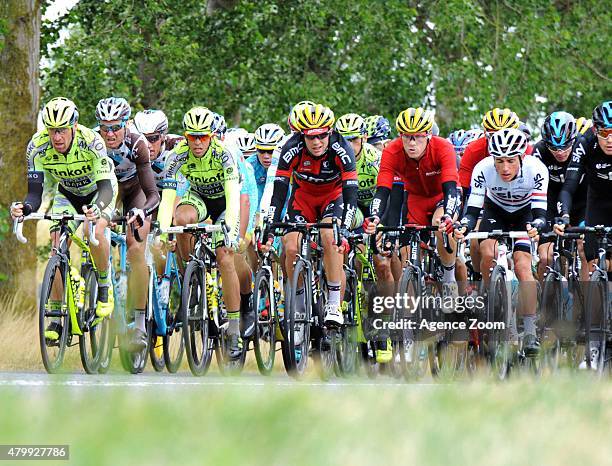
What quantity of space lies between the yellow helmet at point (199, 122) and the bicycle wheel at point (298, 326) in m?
1.47

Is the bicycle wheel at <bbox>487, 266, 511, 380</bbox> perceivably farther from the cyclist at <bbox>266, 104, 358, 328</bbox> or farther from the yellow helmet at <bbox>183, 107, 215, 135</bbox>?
the yellow helmet at <bbox>183, 107, 215, 135</bbox>

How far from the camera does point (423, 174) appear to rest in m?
14.3

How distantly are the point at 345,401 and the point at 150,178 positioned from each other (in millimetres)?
5907

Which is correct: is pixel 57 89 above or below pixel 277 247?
above

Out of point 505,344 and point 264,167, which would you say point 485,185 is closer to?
point 505,344

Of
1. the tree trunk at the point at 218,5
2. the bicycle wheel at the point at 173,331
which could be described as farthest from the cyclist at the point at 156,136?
the tree trunk at the point at 218,5

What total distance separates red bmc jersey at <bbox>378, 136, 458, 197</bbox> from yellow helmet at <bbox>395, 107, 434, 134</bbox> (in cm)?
22

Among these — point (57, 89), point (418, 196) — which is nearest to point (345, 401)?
point (418, 196)

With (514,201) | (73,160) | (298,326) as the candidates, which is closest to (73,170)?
(73,160)

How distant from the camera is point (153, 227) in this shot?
12.9 meters

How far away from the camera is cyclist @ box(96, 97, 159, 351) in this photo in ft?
41.9

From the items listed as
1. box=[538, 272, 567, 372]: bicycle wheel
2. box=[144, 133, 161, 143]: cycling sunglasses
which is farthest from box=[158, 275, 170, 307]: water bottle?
box=[538, 272, 567, 372]: bicycle wheel

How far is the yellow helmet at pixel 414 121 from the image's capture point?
13.9 metres

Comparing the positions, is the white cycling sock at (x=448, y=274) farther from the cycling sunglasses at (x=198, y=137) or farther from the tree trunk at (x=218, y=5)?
the tree trunk at (x=218, y=5)
